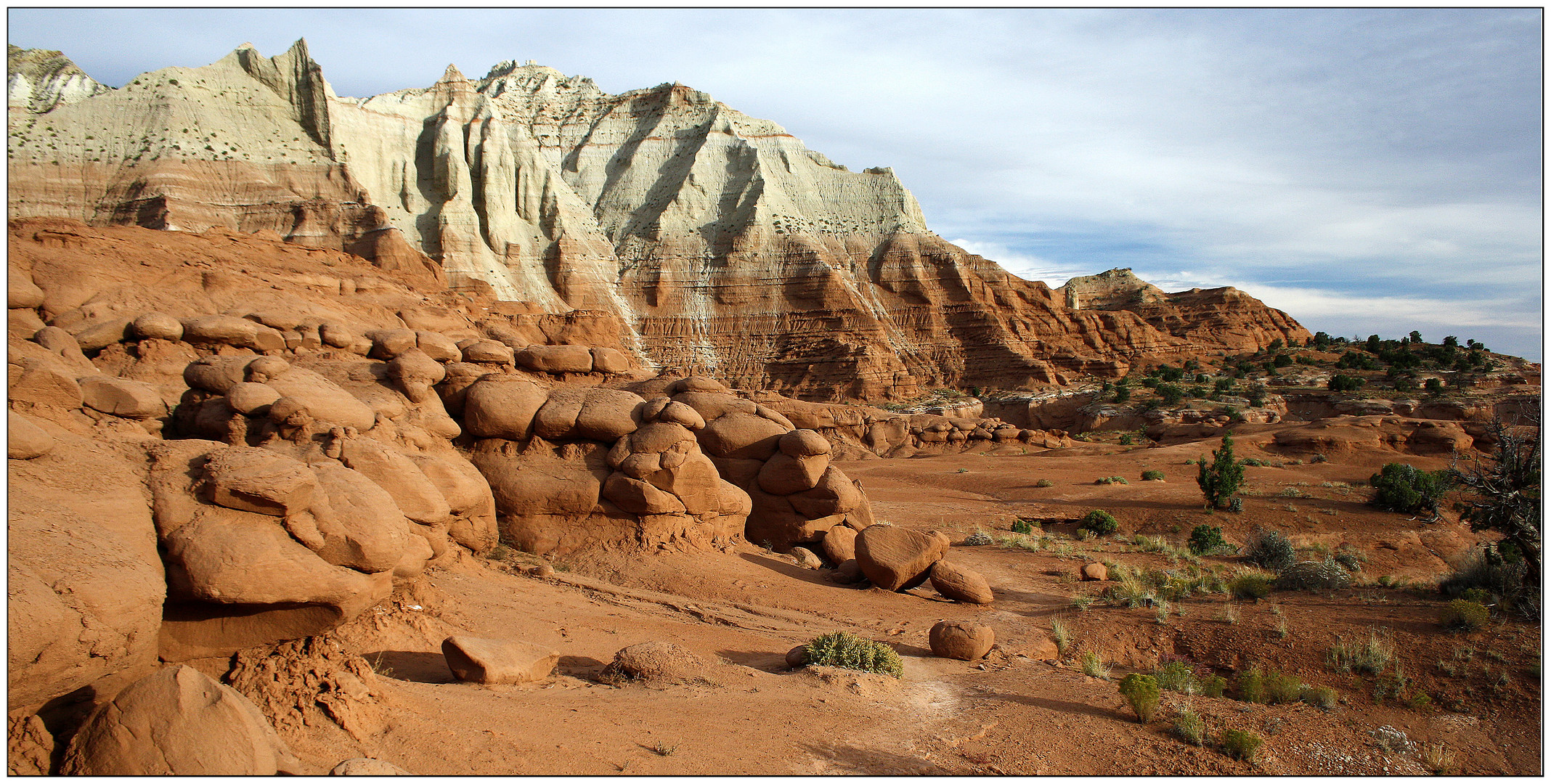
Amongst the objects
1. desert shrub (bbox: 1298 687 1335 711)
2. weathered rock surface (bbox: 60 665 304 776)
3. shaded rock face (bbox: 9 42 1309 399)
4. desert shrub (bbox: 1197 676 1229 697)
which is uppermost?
shaded rock face (bbox: 9 42 1309 399)

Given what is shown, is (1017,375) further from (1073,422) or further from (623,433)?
(623,433)

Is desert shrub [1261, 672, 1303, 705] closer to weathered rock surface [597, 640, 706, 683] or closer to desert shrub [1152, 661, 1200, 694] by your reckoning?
desert shrub [1152, 661, 1200, 694]

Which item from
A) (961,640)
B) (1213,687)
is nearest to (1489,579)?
(1213,687)

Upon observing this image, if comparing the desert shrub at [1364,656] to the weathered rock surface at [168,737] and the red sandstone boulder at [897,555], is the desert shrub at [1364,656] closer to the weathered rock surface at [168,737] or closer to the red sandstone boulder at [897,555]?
the red sandstone boulder at [897,555]

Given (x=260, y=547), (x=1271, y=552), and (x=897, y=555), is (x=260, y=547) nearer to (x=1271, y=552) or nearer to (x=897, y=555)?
(x=897, y=555)

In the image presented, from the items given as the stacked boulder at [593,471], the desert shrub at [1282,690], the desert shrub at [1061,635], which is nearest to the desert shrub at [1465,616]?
the desert shrub at [1282,690]

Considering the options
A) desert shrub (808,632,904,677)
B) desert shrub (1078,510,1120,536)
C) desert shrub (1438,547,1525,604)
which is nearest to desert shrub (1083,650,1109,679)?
desert shrub (808,632,904,677)
